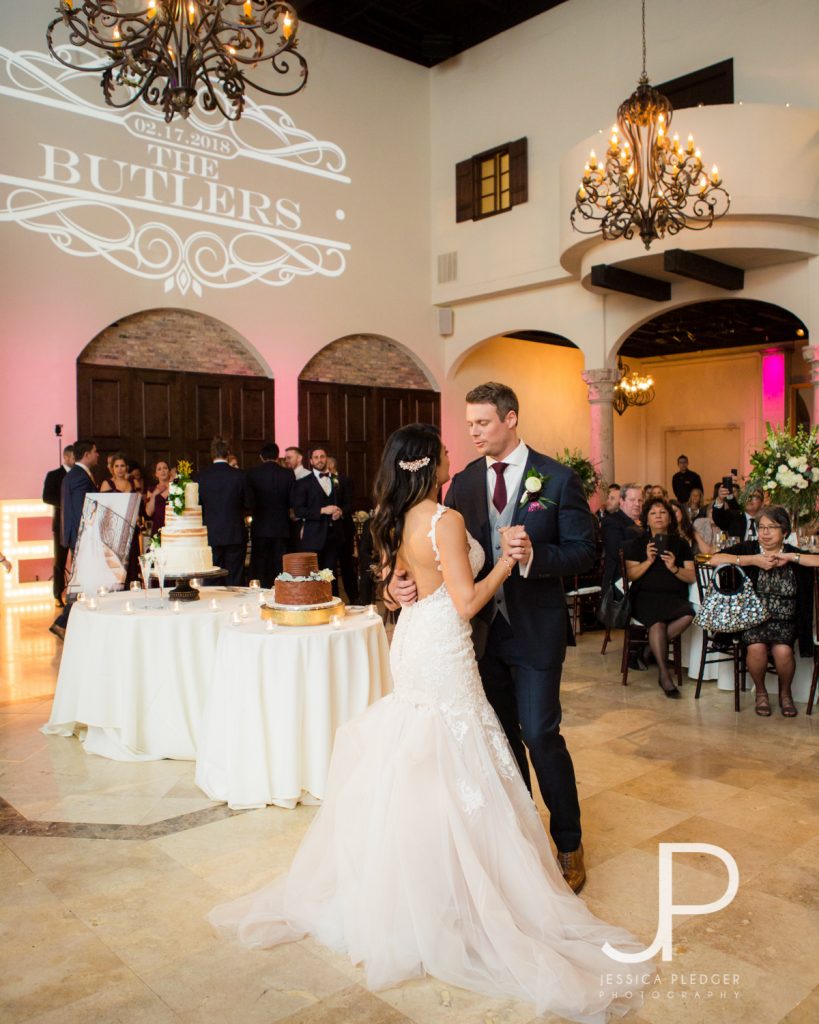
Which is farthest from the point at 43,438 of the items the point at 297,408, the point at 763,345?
the point at 763,345

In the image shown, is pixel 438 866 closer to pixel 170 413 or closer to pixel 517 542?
pixel 517 542

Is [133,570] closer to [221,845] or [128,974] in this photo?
[221,845]

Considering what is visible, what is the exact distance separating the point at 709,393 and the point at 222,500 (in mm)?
13423

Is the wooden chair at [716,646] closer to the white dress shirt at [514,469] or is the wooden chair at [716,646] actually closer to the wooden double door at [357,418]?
the white dress shirt at [514,469]

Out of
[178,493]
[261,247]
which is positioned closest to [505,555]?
[178,493]

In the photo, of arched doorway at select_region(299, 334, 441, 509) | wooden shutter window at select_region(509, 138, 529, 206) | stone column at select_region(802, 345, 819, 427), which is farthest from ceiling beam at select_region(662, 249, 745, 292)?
arched doorway at select_region(299, 334, 441, 509)

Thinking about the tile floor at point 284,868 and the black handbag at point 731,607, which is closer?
the tile floor at point 284,868

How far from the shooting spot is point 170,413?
1108 cm

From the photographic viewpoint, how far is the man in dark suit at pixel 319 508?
8863 mm

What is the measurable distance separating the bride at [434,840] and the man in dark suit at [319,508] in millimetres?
5974

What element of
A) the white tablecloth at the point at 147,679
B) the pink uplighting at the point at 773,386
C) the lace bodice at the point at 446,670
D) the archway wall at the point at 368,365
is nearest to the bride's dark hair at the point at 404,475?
the lace bodice at the point at 446,670

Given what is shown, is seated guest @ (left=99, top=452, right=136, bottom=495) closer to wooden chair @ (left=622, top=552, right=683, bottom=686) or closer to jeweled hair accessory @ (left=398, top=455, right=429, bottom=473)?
wooden chair @ (left=622, top=552, right=683, bottom=686)

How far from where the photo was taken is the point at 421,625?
288 centimetres

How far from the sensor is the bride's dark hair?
2.77 m
